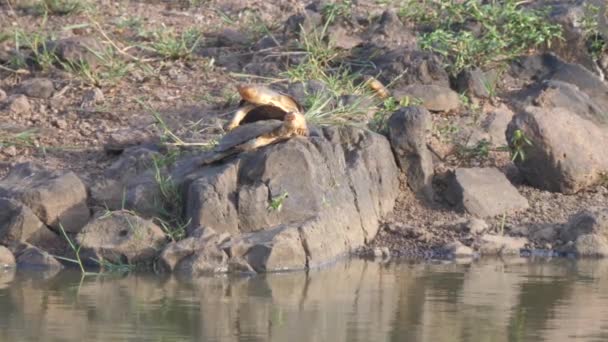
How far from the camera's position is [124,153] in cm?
874

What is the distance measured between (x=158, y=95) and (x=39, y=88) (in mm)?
901

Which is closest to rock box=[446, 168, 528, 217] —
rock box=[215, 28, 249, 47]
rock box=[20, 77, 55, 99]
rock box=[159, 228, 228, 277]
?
rock box=[159, 228, 228, 277]

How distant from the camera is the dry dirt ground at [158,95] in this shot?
8.71 m

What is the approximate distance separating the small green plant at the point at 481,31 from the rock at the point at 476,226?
1.89m

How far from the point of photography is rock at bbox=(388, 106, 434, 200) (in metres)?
8.66

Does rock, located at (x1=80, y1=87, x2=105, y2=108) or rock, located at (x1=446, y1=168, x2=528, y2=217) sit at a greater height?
rock, located at (x1=80, y1=87, x2=105, y2=108)

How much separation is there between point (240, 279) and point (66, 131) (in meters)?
2.86

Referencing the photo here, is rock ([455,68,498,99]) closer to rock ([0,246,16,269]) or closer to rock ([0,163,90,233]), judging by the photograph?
rock ([0,163,90,233])

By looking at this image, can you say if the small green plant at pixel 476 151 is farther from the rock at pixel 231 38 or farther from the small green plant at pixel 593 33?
Answer: the rock at pixel 231 38

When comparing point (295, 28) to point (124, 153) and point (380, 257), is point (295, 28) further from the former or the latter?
point (380, 257)

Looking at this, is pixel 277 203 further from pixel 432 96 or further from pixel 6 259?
pixel 432 96

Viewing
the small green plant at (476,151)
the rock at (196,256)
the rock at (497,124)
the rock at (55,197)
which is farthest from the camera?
the rock at (497,124)

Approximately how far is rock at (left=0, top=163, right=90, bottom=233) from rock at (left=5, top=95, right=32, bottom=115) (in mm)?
1617

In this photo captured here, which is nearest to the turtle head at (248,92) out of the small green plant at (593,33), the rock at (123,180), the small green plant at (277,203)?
the rock at (123,180)
